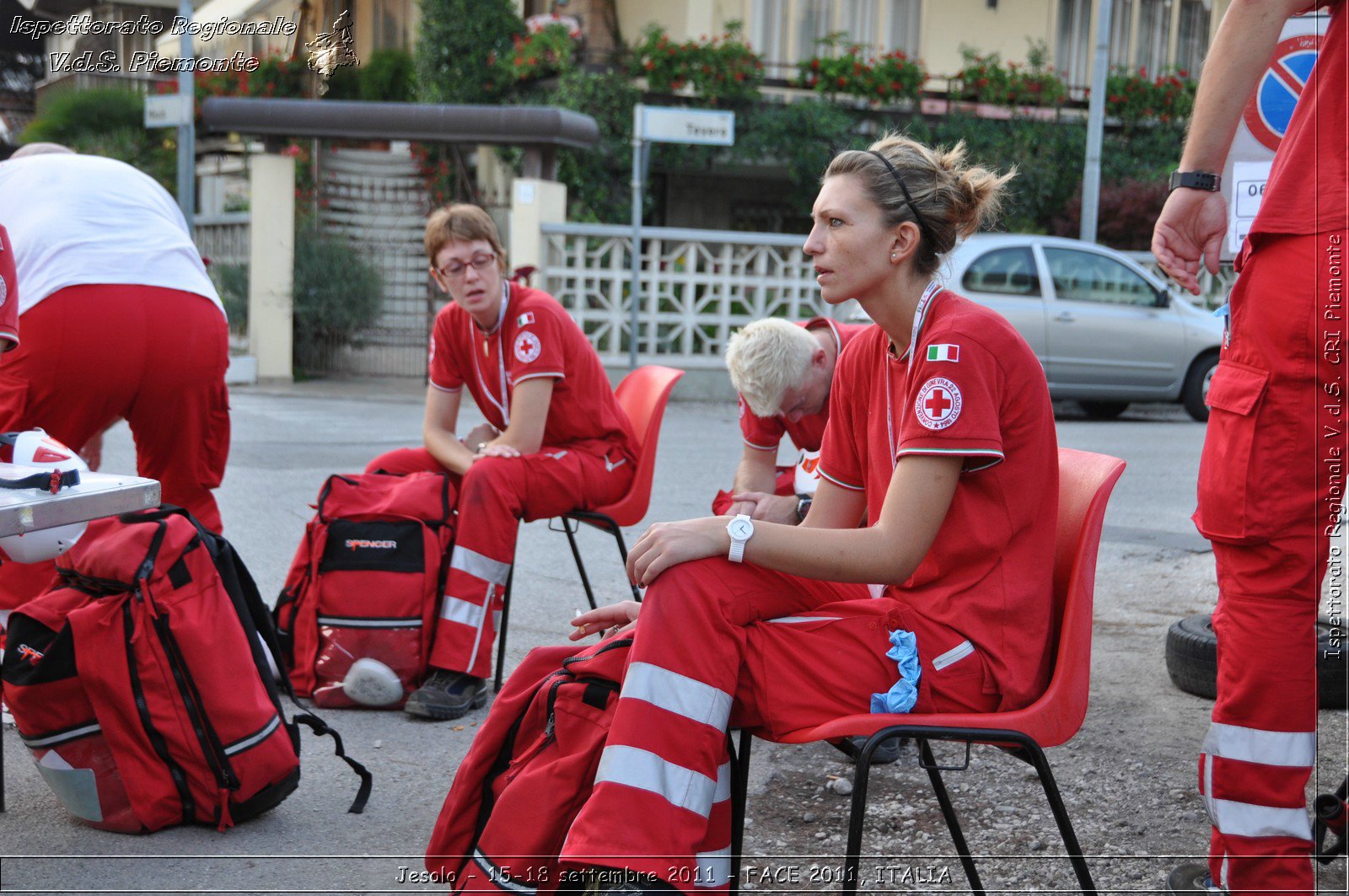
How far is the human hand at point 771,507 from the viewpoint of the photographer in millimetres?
3689

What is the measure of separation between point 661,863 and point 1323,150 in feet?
5.33

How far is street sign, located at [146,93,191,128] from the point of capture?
10570mm

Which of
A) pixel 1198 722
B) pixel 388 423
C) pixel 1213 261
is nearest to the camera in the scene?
pixel 1213 261

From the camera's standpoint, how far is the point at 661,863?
6.82 ft

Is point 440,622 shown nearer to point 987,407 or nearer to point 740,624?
point 740,624

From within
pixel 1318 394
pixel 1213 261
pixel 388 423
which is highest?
pixel 1213 261

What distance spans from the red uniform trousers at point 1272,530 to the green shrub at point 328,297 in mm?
13831

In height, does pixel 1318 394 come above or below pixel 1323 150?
below

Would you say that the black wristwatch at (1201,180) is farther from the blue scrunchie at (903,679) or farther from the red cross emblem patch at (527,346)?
the red cross emblem patch at (527,346)

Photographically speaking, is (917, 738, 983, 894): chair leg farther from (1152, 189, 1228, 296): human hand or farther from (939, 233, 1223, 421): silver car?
(939, 233, 1223, 421): silver car

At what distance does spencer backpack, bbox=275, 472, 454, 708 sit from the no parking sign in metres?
2.49

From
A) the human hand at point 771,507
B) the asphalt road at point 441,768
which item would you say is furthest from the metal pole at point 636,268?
the human hand at point 771,507

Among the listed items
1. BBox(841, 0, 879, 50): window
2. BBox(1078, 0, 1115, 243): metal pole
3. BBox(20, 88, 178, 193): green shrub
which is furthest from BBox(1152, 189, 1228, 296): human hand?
BBox(841, 0, 879, 50): window

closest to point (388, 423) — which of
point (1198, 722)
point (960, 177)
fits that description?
point (1198, 722)
